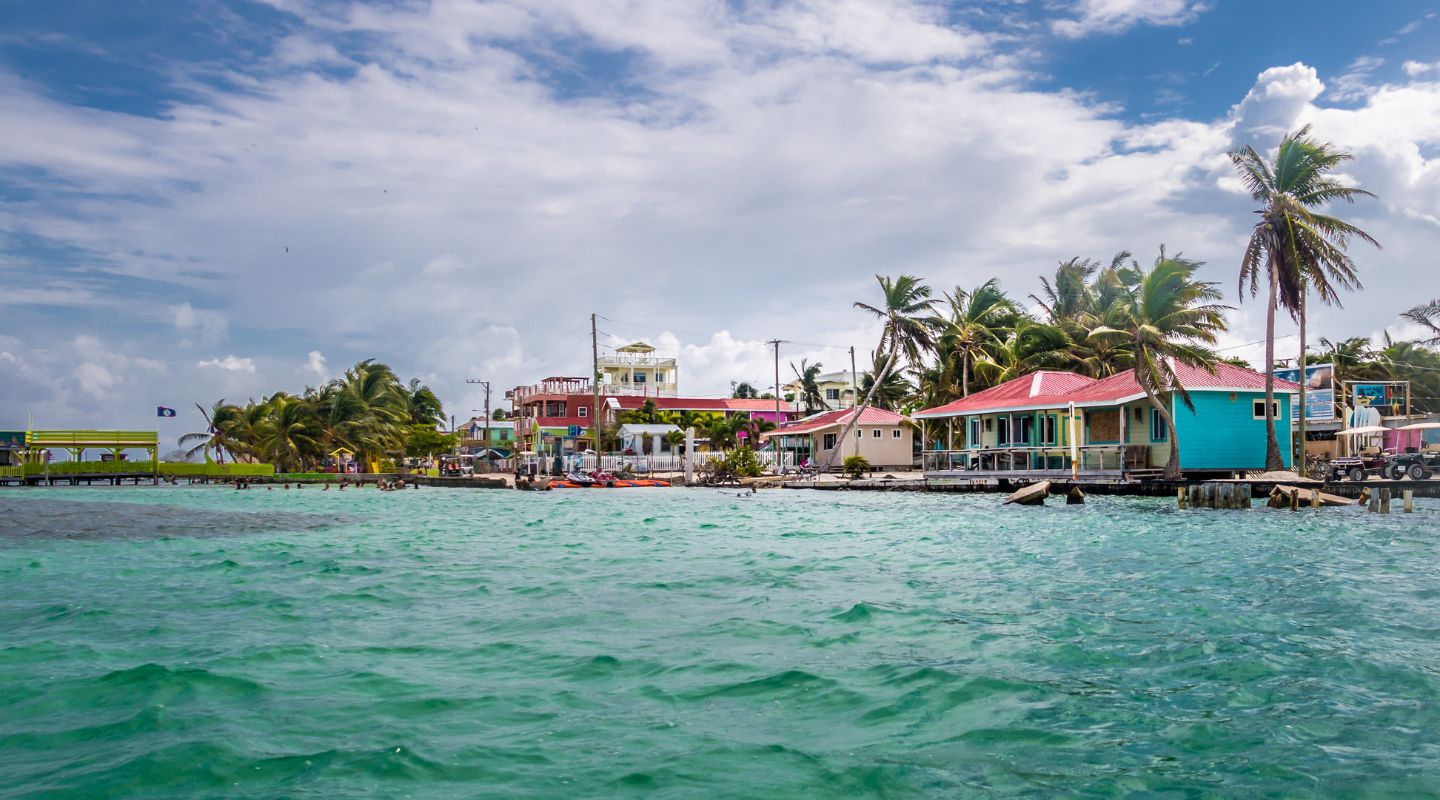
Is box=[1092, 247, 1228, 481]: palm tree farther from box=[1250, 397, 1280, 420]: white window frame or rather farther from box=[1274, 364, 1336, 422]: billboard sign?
box=[1274, 364, 1336, 422]: billboard sign

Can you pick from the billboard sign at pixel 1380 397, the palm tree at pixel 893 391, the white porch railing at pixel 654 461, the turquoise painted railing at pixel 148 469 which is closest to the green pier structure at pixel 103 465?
the turquoise painted railing at pixel 148 469

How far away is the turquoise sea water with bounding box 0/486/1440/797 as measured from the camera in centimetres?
530

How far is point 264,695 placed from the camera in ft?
23.0

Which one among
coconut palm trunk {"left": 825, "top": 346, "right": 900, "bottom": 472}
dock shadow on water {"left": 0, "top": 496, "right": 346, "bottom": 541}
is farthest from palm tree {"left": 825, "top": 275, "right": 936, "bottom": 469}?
dock shadow on water {"left": 0, "top": 496, "right": 346, "bottom": 541}

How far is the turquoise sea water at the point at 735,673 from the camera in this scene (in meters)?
5.30

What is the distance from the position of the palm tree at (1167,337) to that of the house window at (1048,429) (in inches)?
158

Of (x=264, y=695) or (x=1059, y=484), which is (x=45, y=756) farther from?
(x=1059, y=484)

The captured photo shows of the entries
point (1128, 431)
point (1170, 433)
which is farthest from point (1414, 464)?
point (1128, 431)

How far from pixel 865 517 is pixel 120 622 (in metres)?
18.4

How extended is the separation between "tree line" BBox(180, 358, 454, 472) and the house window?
134 ft

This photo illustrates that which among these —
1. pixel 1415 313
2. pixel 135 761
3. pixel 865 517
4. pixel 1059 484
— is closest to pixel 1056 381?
pixel 1059 484

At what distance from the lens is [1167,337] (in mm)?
33562

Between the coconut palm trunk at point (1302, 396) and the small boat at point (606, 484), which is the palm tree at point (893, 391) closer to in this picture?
the small boat at point (606, 484)

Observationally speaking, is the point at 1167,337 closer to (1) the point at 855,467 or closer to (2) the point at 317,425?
(1) the point at 855,467
